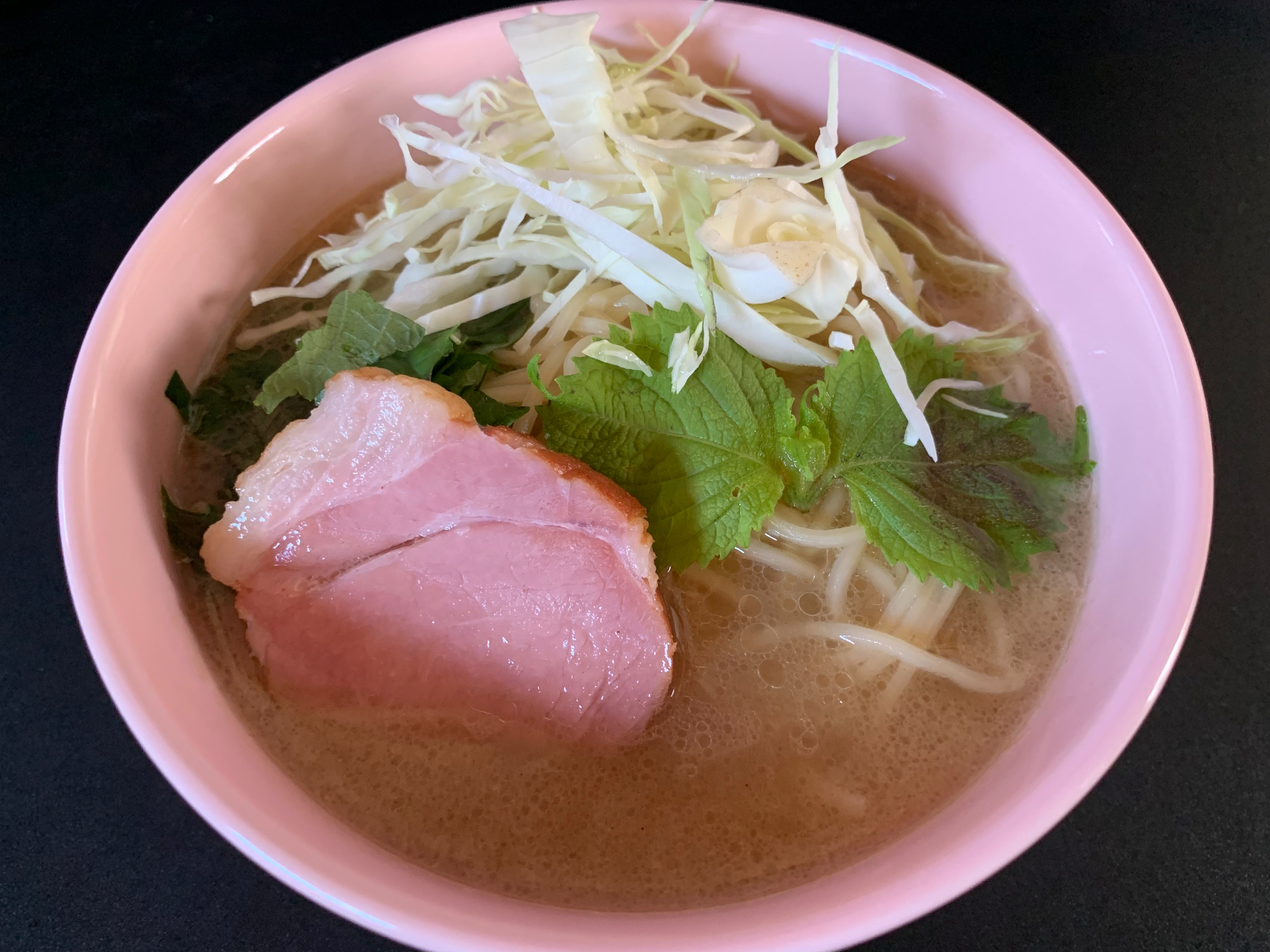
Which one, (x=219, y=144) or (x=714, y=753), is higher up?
(x=219, y=144)

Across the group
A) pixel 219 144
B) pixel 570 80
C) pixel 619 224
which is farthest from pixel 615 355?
pixel 219 144

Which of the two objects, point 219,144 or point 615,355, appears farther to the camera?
point 219,144

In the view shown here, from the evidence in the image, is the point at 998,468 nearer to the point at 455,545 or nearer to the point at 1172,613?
the point at 1172,613

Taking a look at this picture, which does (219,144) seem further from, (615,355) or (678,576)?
(678,576)

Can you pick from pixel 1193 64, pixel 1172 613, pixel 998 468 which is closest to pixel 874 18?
pixel 1193 64

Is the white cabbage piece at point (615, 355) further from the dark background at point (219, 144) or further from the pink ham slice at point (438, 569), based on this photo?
the dark background at point (219, 144)

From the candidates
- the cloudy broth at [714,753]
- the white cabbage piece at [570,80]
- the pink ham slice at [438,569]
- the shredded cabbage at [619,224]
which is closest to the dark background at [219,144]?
the cloudy broth at [714,753]
